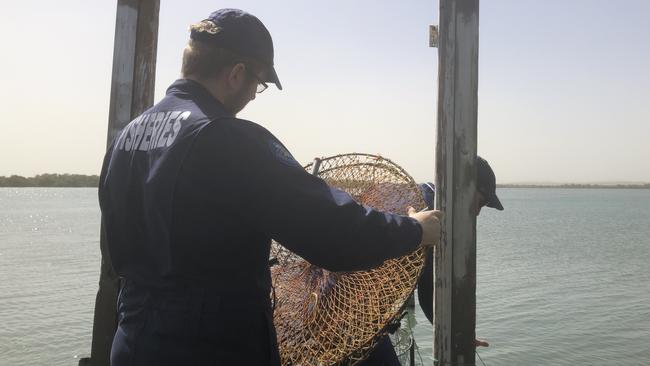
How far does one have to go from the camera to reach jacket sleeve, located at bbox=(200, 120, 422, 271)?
1859 mm

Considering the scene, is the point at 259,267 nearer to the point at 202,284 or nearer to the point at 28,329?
the point at 202,284

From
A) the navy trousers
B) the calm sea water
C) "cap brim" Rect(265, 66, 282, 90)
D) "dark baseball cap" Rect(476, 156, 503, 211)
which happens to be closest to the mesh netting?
"dark baseball cap" Rect(476, 156, 503, 211)

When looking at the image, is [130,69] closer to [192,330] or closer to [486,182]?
[192,330]

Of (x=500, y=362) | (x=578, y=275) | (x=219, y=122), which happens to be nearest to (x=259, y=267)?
(x=219, y=122)

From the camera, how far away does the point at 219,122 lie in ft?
6.24

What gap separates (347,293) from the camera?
12.8 ft

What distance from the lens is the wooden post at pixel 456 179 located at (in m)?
3.41

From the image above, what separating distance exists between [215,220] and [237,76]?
58 cm

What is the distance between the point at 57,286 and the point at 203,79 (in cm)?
1934

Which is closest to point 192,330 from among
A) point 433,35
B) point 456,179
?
point 456,179

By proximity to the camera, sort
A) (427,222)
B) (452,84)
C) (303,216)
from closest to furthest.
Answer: (303,216), (427,222), (452,84)

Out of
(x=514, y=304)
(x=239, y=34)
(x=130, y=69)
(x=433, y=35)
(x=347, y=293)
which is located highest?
(x=433, y=35)

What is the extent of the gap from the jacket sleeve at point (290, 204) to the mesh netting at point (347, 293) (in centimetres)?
150

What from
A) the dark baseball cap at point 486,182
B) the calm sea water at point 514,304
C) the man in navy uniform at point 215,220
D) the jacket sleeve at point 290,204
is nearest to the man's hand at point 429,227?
the man in navy uniform at point 215,220
